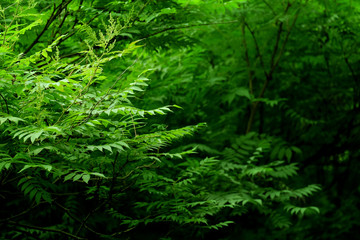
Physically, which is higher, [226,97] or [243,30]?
[243,30]

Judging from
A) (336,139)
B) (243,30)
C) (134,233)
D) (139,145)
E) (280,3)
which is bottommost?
(134,233)

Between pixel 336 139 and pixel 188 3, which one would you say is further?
pixel 336 139

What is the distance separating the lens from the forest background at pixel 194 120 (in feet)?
8.46

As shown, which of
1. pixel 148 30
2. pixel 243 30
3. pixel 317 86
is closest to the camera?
pixel 148 30

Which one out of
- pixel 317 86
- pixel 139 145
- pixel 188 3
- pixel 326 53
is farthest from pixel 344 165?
pixel 139 145

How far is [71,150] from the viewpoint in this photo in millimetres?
2188

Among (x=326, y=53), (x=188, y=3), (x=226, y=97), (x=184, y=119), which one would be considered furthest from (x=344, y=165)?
(x=188, y=3)

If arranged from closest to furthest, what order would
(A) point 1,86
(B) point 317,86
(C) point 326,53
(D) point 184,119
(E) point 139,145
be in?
(A) point 1,86 < (E) point 139,145 < (D) point 184,119 < (C) point 326,53 < (B) point 317,86

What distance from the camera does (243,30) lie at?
16.9ft

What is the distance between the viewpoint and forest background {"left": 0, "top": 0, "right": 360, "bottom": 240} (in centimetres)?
258

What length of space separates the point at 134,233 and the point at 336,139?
3420 mm

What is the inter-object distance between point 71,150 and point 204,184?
6.76 feet

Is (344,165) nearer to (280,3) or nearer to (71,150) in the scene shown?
(280,3)

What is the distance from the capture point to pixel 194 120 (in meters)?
4.53
